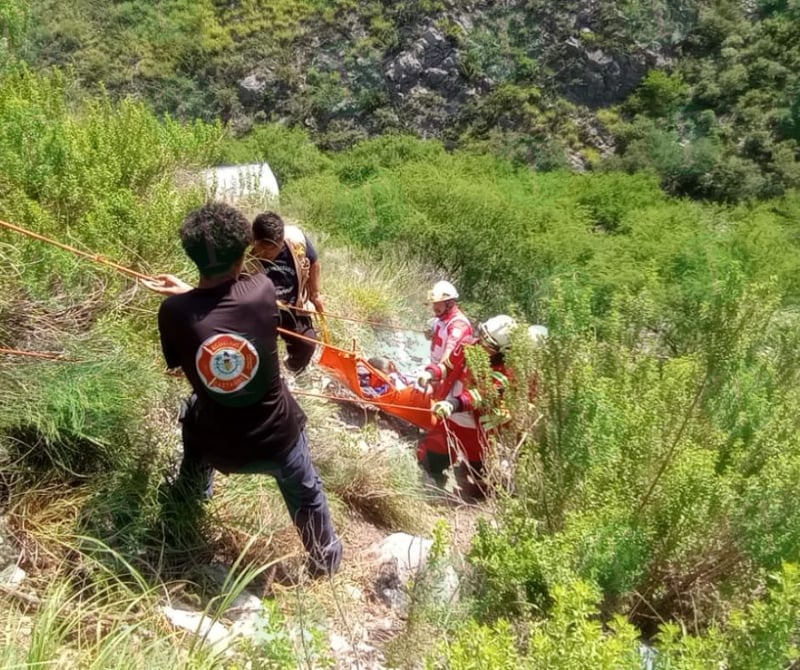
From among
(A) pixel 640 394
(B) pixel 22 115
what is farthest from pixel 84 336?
(A) pixel 640 394

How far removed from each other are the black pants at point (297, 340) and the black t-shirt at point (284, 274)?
8cm

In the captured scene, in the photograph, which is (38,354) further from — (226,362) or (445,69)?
(445,69)

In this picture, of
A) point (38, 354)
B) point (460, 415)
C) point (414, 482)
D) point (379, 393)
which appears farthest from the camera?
point (379, 393)

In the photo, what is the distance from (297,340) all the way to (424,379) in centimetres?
87

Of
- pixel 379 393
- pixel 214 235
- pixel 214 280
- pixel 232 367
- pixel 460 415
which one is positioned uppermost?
pixel 214 235

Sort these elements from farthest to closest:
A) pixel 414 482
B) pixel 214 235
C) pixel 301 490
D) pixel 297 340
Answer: pixel 297 340 < pixel 414 482 < pixel 301 490 < pixel 214 235

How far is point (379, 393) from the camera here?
182 inches

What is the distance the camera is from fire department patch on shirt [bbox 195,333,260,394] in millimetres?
2236

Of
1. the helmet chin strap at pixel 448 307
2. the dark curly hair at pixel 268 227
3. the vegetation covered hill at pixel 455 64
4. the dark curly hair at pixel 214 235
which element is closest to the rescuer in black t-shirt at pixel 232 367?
the dark curly hair at pixel 214 235

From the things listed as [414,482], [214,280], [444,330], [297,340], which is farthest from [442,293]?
[214,280]

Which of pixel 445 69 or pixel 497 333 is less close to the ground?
pixel 497 333

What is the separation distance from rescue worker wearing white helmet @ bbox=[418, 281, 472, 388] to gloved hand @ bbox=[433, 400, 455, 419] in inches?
10.9

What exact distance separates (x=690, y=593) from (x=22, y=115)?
419cm

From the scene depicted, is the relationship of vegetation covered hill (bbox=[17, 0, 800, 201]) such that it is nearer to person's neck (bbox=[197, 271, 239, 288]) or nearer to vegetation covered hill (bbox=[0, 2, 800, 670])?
vegetation covered hill (bbox=[0, 2, 800, 670])
